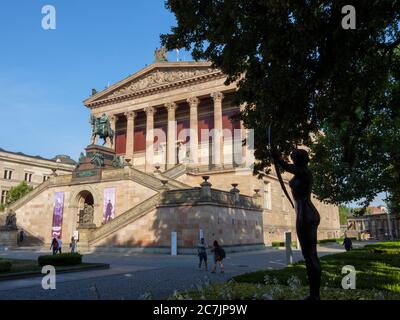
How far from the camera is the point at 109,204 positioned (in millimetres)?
39281

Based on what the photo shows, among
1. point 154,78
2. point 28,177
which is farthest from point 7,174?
point 154,78

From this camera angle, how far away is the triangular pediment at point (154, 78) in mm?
57812

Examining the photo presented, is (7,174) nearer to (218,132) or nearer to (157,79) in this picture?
(157,79)

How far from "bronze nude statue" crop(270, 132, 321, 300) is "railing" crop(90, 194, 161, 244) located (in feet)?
83.4

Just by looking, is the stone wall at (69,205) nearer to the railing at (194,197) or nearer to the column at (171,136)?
the railing at (194,197)

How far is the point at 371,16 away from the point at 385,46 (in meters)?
3.86

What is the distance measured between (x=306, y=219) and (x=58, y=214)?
39445 millimetres

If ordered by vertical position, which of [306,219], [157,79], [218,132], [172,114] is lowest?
[306,219]

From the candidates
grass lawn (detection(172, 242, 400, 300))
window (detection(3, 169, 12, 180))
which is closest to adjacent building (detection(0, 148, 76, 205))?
window (detection(3, 169, 12, 180))

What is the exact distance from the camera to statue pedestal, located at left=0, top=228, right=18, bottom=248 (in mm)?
40750

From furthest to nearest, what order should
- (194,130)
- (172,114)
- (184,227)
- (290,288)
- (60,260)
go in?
(172,114)
(194,130)
(184,227)
(60,260)
(290,288)

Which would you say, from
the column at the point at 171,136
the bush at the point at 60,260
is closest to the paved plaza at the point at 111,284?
the bush at the point at 60,260

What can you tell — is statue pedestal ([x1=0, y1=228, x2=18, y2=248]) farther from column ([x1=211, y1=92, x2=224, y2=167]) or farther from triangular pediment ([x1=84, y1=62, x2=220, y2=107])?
triangular pediment ([x1=84, y1=62, x2=220, y2=107])

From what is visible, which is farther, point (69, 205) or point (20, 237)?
point (20, 237)
